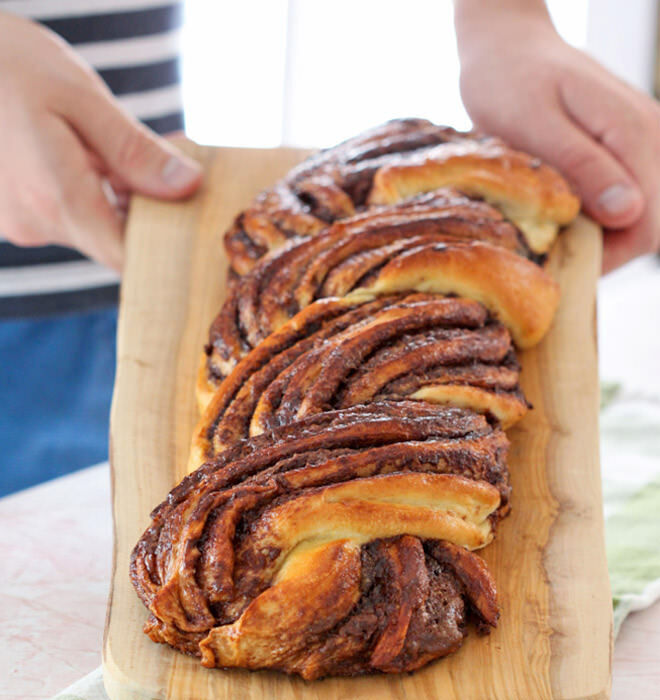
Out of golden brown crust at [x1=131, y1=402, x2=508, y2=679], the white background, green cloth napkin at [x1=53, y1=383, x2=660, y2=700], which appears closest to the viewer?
golden brown crust at [x1=131, y1=402, x2=508, y2=679]

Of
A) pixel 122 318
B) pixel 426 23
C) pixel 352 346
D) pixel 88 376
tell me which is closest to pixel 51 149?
pixel 122 318

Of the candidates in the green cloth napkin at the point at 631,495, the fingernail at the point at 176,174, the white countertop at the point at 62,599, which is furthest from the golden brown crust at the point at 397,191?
the white countertop at the point at 62,599

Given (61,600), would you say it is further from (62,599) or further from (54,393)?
(54,393)

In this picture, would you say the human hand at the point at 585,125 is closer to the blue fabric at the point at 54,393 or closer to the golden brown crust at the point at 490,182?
the golden brown crust at the point at 490,182

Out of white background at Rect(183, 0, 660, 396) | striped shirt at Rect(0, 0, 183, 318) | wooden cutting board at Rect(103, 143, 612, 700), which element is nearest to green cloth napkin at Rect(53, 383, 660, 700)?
wooden cutting board at Rect(103, 143, 612, 700)

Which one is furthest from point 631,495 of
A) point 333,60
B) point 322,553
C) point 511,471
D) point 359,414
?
point 333,60

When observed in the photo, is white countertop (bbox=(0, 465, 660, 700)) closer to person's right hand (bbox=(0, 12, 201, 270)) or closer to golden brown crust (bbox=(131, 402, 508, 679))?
golden brown crust (bbox=(131, 402, 508, 679))
